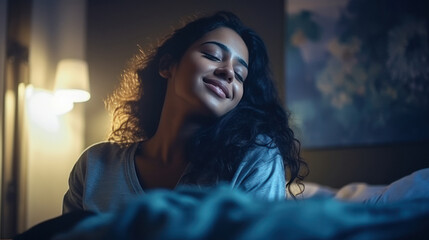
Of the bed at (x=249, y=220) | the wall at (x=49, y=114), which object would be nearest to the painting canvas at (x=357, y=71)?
the wall at (x=49, y=114)

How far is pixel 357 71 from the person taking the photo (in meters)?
1.85

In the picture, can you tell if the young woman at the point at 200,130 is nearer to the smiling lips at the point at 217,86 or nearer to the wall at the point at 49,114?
the smiling lips at the point at 217,86

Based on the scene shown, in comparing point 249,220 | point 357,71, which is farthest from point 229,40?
point 357,71

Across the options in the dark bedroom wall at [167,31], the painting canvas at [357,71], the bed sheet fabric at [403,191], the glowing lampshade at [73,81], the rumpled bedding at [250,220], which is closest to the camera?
the rumpled bedding at [250,220]

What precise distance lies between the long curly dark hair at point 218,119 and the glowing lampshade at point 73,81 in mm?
828

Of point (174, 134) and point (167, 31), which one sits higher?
point (167, 31)

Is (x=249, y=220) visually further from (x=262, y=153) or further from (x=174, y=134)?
(x=174, y=134)

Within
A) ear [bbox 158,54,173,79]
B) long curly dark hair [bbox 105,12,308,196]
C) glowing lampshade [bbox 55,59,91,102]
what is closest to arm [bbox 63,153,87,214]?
long curly dark hair [bbox 105,12,308,196]

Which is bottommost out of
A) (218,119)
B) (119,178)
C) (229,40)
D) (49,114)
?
(49,114)

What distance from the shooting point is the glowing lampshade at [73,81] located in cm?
197

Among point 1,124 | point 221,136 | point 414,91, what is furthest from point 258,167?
point 1,124

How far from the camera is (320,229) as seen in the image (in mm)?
313

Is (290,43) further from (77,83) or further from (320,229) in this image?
(320,229)

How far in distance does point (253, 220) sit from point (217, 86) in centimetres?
53
